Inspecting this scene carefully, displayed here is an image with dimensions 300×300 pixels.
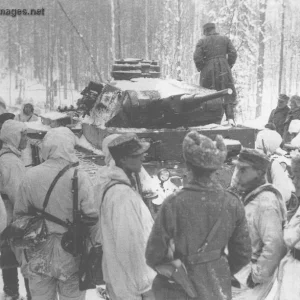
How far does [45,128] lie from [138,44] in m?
34.3

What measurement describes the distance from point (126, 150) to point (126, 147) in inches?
0.9

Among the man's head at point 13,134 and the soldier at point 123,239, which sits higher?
the man's head at point 13,134

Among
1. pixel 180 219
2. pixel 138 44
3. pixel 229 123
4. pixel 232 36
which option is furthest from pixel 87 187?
pixel 138 44

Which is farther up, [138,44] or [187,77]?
[138,44]

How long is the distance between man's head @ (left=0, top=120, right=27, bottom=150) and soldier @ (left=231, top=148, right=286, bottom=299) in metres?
2.71

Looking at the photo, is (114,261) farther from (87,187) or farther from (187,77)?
(187,77)

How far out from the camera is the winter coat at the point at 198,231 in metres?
3.11

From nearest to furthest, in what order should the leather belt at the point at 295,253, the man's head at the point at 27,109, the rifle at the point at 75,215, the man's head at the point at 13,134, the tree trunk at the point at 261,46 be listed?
the leather belt at the point at 295,253
the rifle at the point at 75,215
the man's head at the point at 13,134
the man's head at the point at 27,109
the tree trunk at the point at 261,46

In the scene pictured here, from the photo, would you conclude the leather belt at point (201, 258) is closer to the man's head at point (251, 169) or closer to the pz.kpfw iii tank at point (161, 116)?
the man's head at point (251, 169)

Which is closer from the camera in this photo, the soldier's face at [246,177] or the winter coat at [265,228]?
the winter coat at [265,228]

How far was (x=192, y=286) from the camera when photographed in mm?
3158

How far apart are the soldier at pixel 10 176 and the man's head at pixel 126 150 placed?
5.18 feet

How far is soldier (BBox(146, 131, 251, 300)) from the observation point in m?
3.12

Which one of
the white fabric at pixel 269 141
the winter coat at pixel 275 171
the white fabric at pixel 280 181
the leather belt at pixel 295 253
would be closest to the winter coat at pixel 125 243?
the leather belt at pixel 295 253
